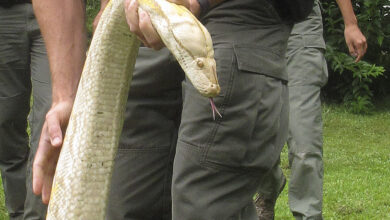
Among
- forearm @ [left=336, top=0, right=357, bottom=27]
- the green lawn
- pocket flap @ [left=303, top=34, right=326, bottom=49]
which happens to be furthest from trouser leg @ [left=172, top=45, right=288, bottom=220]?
the green lawn

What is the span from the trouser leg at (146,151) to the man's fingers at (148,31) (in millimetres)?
924

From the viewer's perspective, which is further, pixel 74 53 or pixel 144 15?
pixel 74 53

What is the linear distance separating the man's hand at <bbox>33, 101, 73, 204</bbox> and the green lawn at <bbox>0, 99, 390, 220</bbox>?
3261mm

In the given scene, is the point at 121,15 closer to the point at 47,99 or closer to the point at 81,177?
the point at 81,177

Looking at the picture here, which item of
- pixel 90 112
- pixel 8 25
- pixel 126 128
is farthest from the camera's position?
pixel 8 25

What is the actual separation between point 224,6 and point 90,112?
0.71m

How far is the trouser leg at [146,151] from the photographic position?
2943 mm

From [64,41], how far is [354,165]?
6215 millimetres

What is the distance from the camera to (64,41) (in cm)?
240

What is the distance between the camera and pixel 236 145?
2.40 metres

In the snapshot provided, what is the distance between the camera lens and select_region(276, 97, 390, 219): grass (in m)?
5.98

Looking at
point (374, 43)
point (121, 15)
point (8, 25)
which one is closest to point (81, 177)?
point (121, 15)

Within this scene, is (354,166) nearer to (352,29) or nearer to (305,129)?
(352,29)

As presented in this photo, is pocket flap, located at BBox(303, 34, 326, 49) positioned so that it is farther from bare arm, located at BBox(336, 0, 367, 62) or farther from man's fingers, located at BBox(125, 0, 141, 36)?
man's fingers, located at BBox(125, 0, 141, 36)
